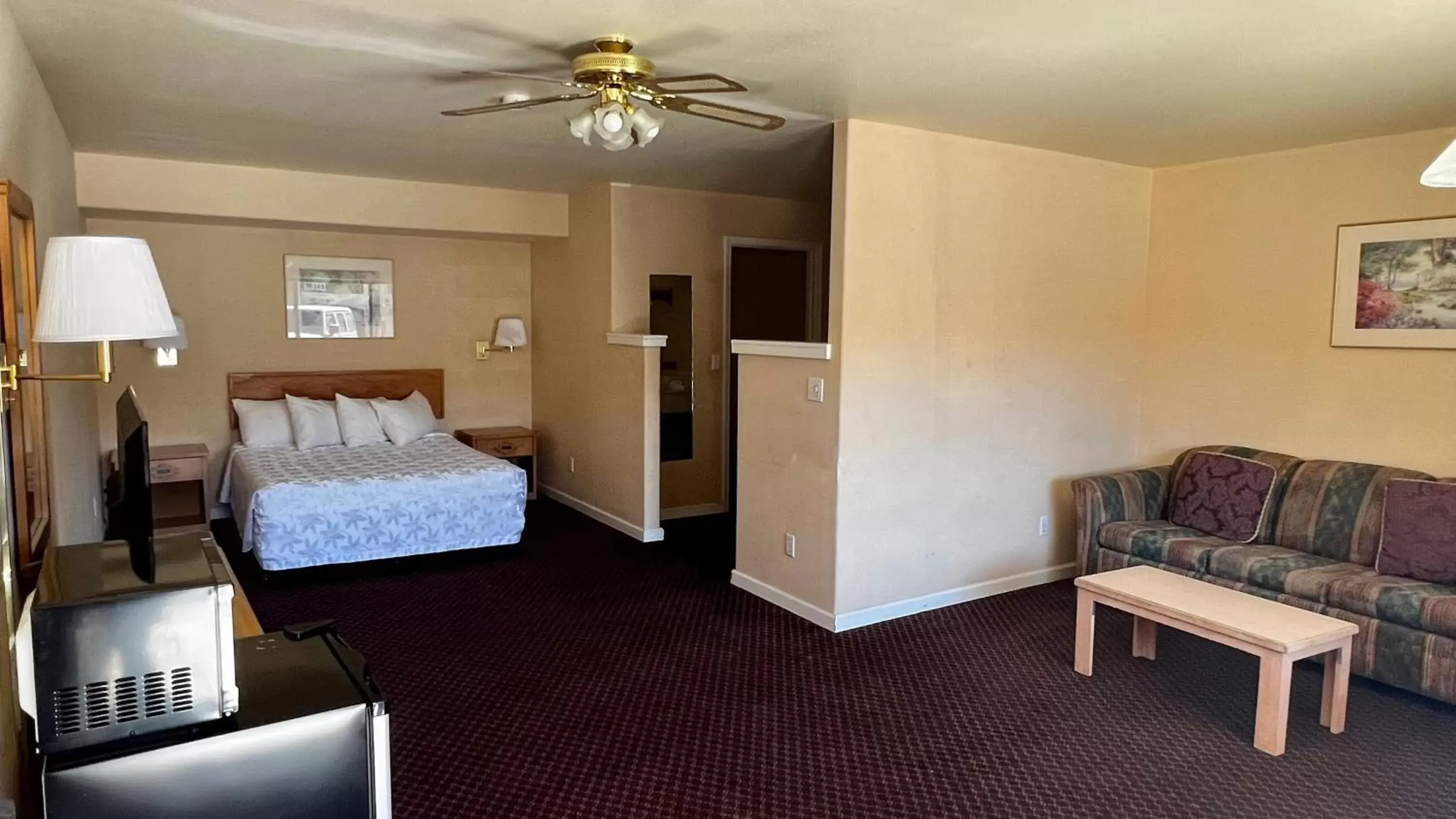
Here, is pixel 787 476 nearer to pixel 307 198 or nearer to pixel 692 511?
pixel 692 511

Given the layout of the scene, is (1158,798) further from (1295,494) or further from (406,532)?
(406,532)

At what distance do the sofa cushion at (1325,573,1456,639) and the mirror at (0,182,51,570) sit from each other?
4360 mm

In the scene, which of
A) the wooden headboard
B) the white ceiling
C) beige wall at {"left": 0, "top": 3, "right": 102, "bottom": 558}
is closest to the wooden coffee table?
A: the white ceiling

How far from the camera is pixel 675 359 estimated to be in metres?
6.07

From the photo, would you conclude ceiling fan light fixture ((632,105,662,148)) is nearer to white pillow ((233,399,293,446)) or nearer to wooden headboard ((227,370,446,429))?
white pillow ((233,399,293,446))

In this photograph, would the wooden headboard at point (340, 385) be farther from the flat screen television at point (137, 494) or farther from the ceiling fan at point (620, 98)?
the flat screen television at point (137, 494)

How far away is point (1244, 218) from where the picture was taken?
4.58 meters

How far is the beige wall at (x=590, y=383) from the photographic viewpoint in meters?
5.61

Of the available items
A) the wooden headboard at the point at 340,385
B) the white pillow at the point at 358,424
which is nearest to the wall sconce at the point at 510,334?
the wooden headboard at the point at 340,385

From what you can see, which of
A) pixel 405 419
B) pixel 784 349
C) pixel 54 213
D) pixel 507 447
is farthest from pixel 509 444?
pixel 54 213

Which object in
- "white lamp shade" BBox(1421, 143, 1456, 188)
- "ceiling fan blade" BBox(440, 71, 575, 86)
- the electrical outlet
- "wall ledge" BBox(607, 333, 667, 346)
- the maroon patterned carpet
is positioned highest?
"ceiling fan blade" BBox(440, 71, 575, 86)

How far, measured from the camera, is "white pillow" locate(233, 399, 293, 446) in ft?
18.9

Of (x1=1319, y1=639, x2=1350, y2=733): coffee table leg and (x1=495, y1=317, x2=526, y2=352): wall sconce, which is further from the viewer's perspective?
(x1=495, y1=317, x2=526, y2=352): wall sconce

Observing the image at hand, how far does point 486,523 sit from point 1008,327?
3.11m
